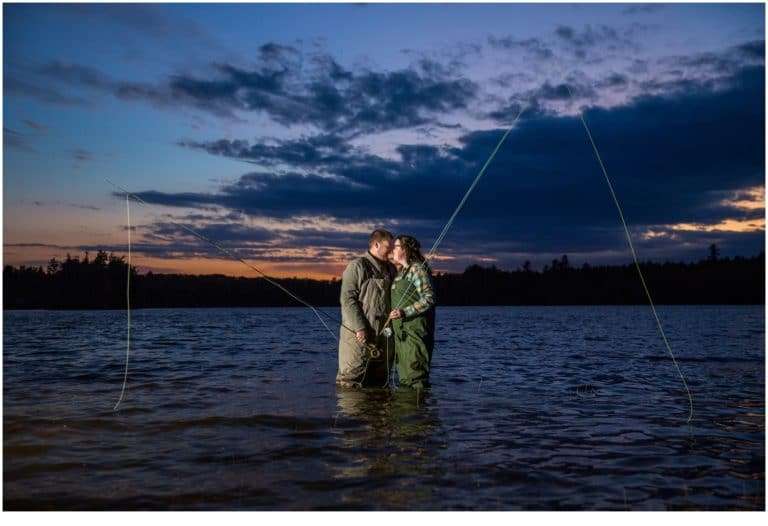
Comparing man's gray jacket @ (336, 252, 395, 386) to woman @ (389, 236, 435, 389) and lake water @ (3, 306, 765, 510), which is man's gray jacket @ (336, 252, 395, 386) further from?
lake water @ (3, 306, 765, 510)

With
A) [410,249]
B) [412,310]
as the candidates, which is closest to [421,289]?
[412,310]

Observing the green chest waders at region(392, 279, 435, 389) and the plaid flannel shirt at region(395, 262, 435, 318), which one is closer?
the plaid flannel shirt at region(395, 262, 435, 318)

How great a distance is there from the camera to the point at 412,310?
917 cm

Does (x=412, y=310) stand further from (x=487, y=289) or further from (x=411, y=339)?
(x=487, y=289)

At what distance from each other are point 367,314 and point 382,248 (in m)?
0.96

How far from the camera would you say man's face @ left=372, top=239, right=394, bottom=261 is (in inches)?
376

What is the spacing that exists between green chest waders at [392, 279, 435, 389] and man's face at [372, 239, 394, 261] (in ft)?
1.50

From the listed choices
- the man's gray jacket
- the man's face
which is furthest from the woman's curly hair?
the man's gray jacket

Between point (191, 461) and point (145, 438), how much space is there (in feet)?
4.45

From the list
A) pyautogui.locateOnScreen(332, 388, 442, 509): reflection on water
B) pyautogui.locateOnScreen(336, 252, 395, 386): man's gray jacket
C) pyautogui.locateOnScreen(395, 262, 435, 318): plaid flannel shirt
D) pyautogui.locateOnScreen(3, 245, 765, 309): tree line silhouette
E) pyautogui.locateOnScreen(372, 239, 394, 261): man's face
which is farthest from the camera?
pyautogui.locateOnScreen(3, 245, 765, 309): tree line silhouette

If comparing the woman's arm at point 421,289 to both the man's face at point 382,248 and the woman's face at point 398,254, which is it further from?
the man's face at point 382,248

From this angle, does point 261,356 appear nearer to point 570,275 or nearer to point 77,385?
point 77,385

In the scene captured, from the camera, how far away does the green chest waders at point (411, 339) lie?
9.31 meters

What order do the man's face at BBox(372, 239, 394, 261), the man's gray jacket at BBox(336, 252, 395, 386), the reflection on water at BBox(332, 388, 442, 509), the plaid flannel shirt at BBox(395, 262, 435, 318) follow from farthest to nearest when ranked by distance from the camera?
1. the man's face at BBox(372, 239, 394, 261)
2. the man's gray jacket at BBox(336, 252, 395, 386)
3. the plaid flannel shirt at BBox(395, 262, 435, 318)
4. the reflection on water at BBox(332, 388, 442, 509)
